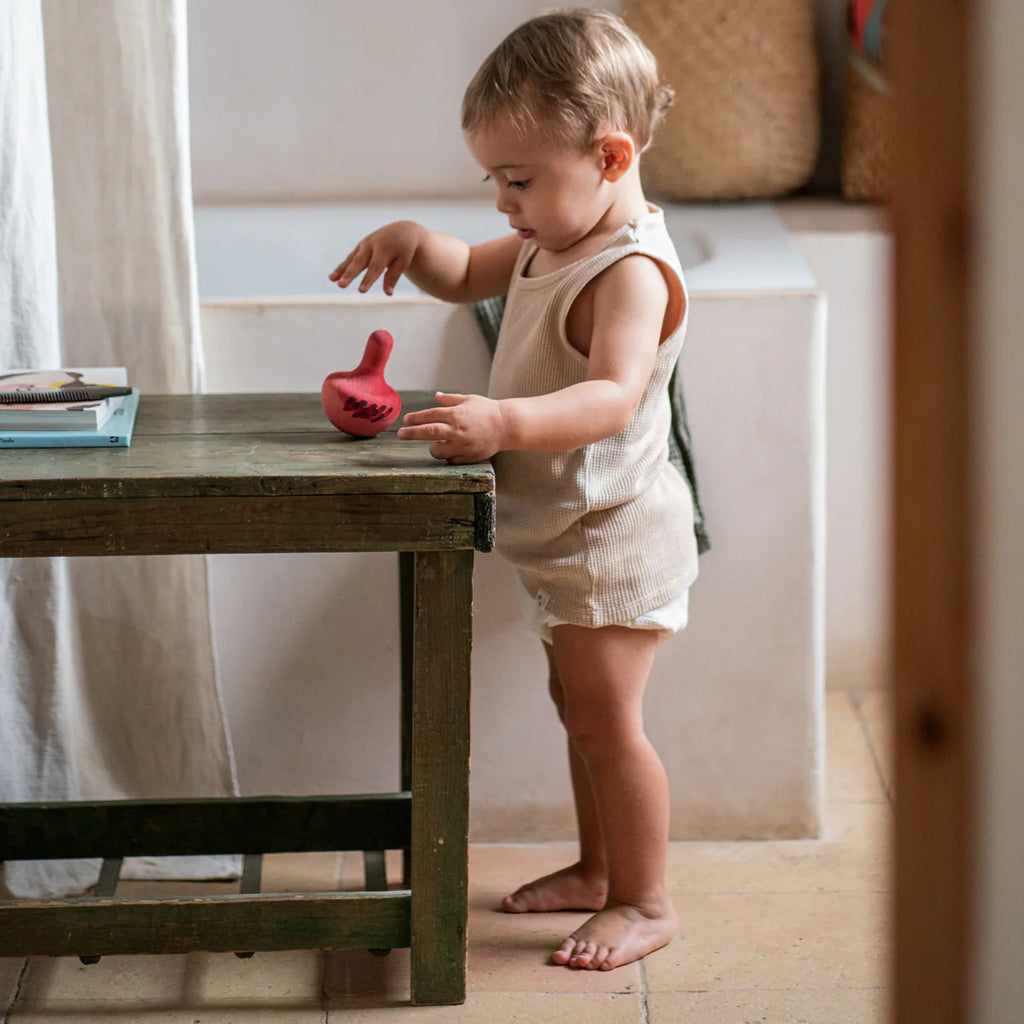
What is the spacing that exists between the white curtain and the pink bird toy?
0.27 m

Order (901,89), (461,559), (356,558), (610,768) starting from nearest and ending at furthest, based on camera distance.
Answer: (901,89), (461,559), (610,768), (356,558)

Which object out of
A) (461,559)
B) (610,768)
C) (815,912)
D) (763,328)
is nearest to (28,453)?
(461,559)

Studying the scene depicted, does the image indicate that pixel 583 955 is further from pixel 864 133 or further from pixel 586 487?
pixel 864 133

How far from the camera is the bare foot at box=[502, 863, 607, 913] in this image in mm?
1396

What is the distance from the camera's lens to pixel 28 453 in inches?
44.1

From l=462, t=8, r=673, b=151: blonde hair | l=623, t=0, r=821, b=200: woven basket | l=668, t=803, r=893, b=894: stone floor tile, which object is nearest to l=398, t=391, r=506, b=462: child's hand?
l=462, t=8, r=673, b=151: blonde hair

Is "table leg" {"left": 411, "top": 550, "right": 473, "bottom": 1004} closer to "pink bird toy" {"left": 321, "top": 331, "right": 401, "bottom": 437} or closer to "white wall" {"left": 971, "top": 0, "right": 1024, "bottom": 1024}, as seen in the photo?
"pink bird toy" {"left": 321, "top": 331, "right": 401, "bottom": 437}

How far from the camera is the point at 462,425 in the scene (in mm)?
1055

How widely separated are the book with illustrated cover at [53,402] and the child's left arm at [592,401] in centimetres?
27

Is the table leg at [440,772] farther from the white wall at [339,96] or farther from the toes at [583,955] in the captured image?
the white wall at [339,96]

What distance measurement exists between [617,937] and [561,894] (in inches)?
4.5

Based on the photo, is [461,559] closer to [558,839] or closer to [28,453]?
[28,453]

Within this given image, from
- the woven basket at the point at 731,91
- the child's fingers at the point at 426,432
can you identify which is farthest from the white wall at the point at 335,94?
the child's fingers at the point at 426,432

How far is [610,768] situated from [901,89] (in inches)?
31.8
